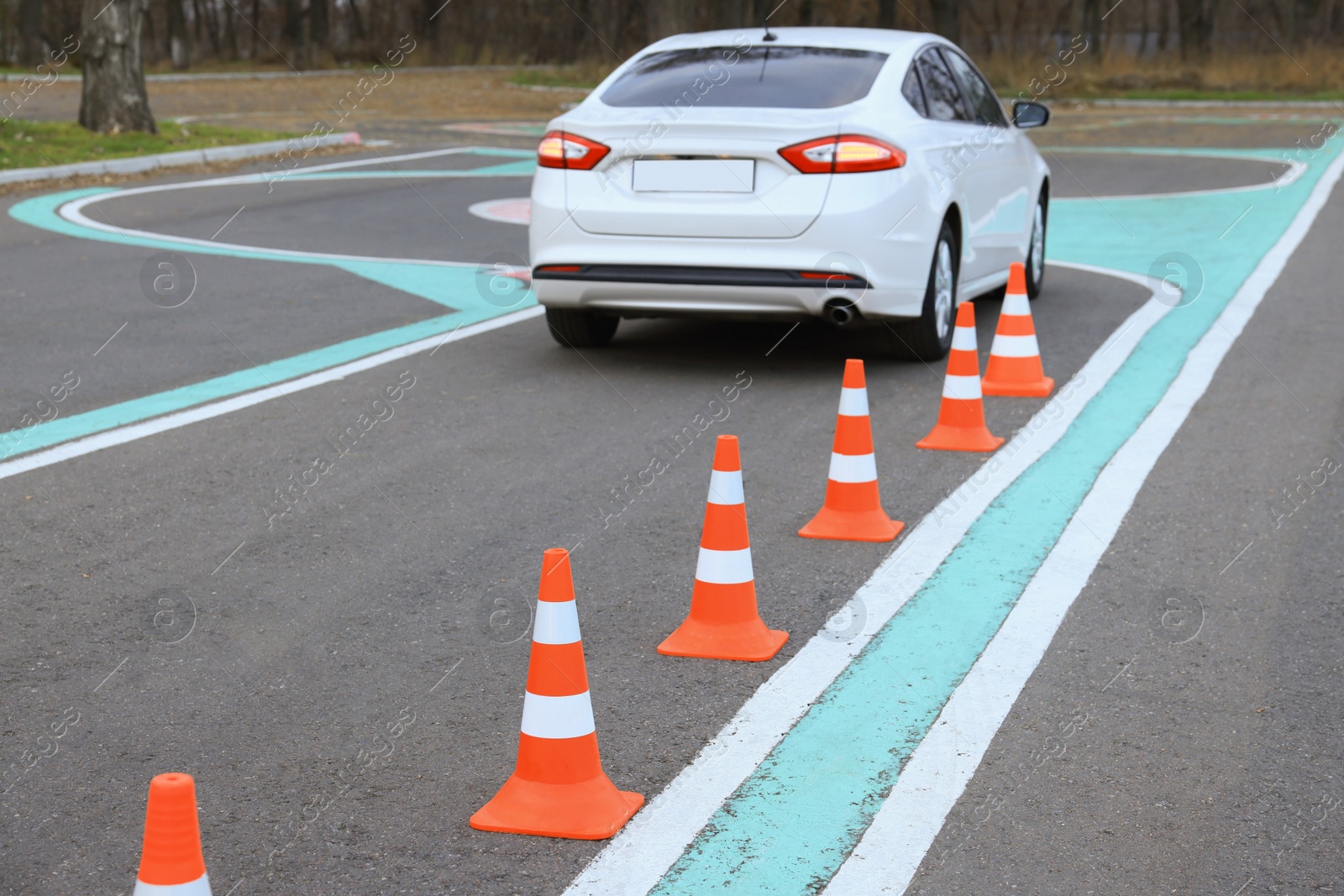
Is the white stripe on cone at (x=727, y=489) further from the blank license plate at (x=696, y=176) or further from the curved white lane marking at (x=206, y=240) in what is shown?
the curved white lane marking at (x=206, y=240)

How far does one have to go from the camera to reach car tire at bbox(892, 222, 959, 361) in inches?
328

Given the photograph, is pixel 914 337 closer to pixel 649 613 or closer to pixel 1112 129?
pixel 649 613

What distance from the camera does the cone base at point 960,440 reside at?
22.3 ft

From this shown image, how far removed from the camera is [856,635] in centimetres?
454

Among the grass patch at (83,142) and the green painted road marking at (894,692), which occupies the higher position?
the grass patch at (83,142)

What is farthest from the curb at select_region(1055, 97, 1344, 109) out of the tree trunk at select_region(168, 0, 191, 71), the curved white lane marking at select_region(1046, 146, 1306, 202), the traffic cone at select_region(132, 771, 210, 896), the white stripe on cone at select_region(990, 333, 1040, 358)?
the traffic cone at select_region(132, 771, 210, 896)

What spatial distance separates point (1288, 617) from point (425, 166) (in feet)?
54.9

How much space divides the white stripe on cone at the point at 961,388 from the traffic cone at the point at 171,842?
15.9ft

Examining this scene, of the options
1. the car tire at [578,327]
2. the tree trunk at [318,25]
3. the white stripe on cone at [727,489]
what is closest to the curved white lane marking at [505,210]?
the car tire at [578,327]

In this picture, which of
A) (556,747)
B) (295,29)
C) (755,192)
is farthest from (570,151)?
(295,29)

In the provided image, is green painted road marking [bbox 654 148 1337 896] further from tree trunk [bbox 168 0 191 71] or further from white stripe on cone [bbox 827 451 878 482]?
tree trunk [bbox 168 0 191 71]

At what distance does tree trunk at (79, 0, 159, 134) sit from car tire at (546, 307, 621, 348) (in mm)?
14105

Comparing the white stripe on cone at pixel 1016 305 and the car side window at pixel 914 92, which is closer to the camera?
the white stripe on cone at pixel 1016 305

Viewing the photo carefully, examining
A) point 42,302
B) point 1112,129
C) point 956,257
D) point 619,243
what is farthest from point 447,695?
point 1112,129
